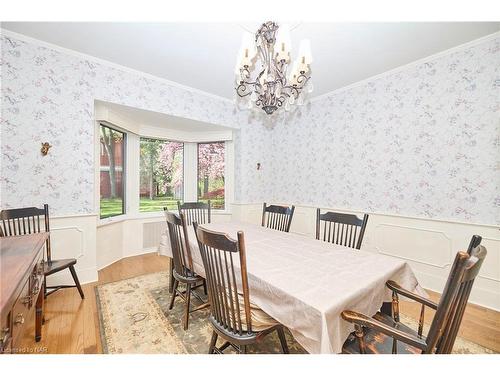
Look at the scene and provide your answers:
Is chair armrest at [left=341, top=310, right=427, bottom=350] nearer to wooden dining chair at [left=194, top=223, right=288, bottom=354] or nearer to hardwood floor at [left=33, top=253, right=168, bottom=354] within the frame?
wooden dining chair at [left=194, top=223, right=288, bottom=354]

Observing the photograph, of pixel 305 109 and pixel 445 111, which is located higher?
pixel 305 109

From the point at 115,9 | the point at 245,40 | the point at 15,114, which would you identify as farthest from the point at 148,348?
the point at 15,114

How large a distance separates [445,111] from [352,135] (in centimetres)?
103

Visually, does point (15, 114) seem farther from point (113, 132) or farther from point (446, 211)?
point (446, 211)

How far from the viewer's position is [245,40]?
5.35ft

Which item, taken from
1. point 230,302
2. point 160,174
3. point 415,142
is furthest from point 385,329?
point 160,174

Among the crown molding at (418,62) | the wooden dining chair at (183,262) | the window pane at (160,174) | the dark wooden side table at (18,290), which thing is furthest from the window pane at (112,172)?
the crown molding at (418,62)

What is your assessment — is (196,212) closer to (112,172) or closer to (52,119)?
(112,172)

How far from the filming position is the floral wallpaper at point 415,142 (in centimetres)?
218

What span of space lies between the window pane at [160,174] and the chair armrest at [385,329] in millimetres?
3729

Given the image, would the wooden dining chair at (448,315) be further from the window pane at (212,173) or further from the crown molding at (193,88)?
the window pane at (212,173)

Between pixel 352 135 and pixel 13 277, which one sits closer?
pixel 13 277

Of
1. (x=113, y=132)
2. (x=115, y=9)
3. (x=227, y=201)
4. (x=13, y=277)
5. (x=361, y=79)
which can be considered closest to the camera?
(x=13, y=277)

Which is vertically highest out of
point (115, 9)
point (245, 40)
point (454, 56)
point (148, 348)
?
point (454, 56)
